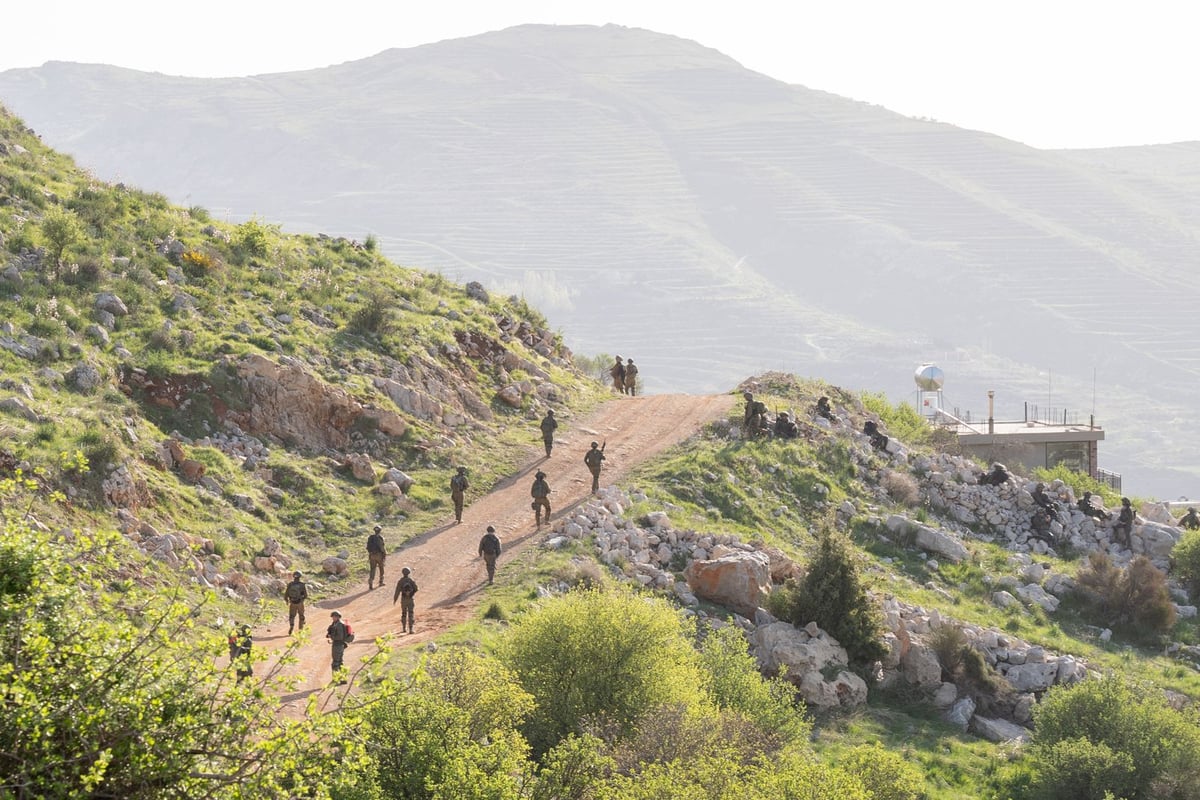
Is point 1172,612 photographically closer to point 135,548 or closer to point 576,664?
point 576,664

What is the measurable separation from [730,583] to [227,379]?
14.1 meters

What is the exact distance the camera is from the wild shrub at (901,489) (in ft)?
136

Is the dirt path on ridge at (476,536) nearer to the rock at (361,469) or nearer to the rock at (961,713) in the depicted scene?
the rock at (361,469)

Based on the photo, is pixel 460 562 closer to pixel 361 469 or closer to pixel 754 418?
pixel 361 469

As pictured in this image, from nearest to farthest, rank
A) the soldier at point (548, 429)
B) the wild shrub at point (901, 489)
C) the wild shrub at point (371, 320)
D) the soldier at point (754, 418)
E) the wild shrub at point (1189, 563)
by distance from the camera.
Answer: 1. the soldier at point (548, 429)
2. the wild shrub at point (1189, 563)
3. the wild shrub at point (371, 320)
4. the soldier at point (754, 418)
5. the wild shrub at point (901, 489)

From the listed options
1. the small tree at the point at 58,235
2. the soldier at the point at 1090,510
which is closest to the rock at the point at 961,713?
the soldier at the point at 1090,510

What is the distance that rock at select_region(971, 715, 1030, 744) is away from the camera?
2961cm

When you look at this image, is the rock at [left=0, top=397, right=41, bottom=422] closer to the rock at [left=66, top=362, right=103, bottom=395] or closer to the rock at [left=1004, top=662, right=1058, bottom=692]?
the rock at [left=66, top=362, right=103, bottom=395]

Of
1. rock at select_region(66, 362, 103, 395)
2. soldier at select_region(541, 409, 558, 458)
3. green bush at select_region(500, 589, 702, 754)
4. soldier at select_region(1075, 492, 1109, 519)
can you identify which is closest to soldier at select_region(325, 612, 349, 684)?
green bush at select_region(500, 589, 702, 754)

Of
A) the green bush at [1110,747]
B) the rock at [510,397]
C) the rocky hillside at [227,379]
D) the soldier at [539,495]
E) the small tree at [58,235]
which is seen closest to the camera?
the green bush at [1110,747]

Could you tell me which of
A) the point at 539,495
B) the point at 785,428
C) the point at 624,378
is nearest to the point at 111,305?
the point at 539,495

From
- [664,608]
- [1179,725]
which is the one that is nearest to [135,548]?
[664,608]

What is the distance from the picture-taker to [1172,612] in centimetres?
3738

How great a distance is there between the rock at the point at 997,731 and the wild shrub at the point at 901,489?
11.7m
